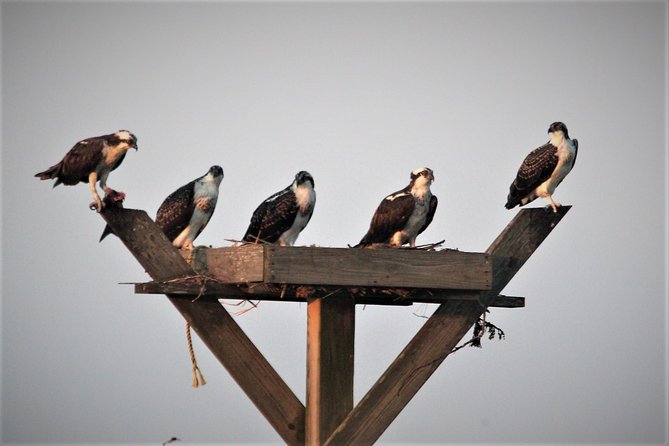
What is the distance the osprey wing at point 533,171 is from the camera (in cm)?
988

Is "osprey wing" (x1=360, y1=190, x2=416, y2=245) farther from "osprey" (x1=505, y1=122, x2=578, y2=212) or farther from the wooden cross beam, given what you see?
the wooden cross beam

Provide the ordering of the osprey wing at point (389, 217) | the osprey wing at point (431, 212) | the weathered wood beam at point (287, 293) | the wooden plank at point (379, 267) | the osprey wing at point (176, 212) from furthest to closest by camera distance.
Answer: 1. the osprey wing at point (176, 212)
2. the osprey wing at point (431, 212)
3. the osprey wing at point (389, 217)
4. the weathered wood beam at point (287, 293)
5. the wooden plank at point (379, 267)

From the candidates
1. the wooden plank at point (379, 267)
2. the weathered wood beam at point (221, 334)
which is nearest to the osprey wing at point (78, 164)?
the weathered wood beam at point (221, 334)

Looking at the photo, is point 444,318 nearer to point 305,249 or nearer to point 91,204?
point 305,249

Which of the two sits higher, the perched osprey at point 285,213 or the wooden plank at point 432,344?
the perched osprey at point 285,213

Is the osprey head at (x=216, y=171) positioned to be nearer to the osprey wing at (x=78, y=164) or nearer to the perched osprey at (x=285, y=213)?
the perched osprey at (x=285, y=213)

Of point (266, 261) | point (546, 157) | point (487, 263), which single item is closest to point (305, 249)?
point (266, 261)

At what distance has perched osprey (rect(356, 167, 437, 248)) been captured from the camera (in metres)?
9.54

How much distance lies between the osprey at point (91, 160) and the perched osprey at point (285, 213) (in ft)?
6.30

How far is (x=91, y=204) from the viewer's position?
7.37m

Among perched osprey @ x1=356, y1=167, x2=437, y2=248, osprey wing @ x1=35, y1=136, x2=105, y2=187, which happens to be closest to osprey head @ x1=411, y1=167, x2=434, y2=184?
perched osprey @ x1=356, y1=167, x2=437, y2=248

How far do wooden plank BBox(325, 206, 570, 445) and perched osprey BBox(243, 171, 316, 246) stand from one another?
261cm

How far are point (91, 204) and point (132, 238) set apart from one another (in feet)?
1.19

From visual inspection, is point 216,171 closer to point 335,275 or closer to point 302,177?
point 302,177
